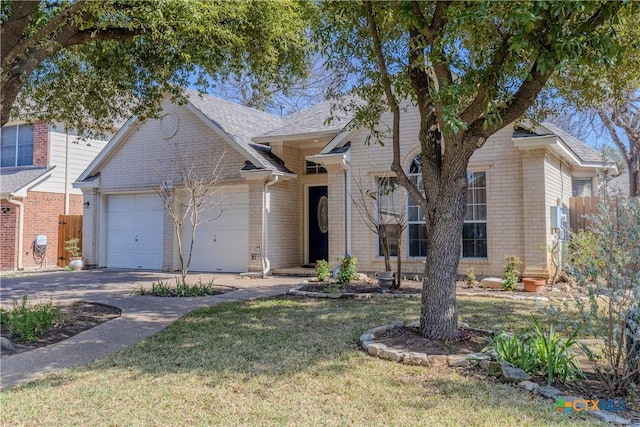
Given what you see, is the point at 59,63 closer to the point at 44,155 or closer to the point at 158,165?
the point at 158,165

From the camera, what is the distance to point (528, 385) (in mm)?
4445

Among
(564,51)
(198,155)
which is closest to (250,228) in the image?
(198,155)

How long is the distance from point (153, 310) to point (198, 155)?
7718mm

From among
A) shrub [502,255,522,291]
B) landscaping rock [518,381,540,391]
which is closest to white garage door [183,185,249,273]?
shrub [502,255,522,291]

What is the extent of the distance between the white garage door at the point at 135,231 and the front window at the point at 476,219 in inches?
402

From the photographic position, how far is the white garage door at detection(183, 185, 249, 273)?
14.8m

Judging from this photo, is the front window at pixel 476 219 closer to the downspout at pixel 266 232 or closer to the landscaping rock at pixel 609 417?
the downspout at pixel 266 232

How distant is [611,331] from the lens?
171 inches

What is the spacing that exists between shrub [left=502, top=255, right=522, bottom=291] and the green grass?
545cm

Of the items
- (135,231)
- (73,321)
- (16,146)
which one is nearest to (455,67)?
(73,321)

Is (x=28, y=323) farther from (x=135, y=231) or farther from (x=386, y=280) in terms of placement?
(x=135, y=231)

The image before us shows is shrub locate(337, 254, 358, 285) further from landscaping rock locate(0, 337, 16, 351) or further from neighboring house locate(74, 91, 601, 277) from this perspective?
landscaping rock locate(0, 337, 16, 351)

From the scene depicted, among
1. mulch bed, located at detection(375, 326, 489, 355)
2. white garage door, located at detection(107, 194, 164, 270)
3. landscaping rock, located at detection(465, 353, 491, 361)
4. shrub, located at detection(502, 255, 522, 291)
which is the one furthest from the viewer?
white garage door, located at detection(107, 194, 164, 270)

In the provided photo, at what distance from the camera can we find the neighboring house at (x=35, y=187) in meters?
17.6
